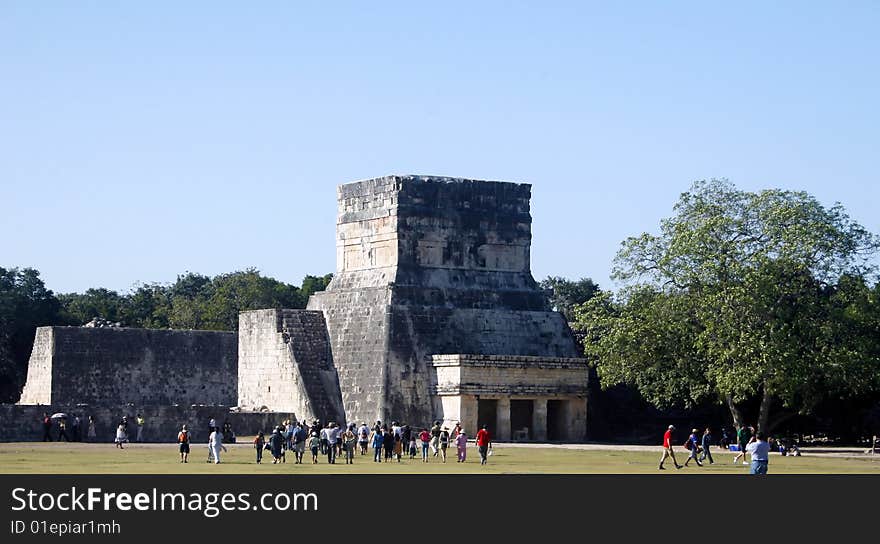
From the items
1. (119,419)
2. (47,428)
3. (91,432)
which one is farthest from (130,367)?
(47,428)

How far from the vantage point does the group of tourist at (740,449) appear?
Result: 3150 centimetres

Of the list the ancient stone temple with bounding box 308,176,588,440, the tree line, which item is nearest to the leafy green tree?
the tree line

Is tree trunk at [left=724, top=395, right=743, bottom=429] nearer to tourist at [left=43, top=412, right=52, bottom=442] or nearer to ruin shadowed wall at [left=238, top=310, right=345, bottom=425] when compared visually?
ruin shadowed wall at [left=238, top=310, right=345, bottom=425]

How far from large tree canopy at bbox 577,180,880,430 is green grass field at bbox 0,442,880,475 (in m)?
3.20

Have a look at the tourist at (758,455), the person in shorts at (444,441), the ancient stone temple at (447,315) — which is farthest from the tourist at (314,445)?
the tourist at (758,455)

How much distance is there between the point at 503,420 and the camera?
168 feet

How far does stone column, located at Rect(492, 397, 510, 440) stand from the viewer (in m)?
51.3

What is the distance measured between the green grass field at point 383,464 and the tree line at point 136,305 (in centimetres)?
2841
